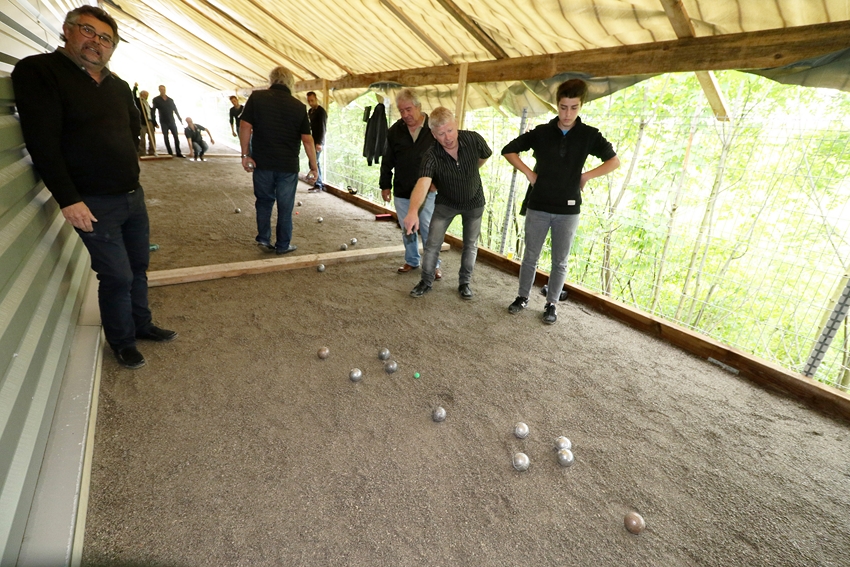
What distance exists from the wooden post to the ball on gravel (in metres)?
4.93

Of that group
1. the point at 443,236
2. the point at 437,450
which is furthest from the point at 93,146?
the point at 443,236

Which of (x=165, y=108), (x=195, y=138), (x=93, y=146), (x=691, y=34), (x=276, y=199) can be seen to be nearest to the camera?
(x=93, y=146)

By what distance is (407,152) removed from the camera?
4035mm

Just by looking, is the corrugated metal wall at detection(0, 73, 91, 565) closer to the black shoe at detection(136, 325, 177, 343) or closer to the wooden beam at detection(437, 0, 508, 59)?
the black shoe at detection(136, 325, 177, 343)

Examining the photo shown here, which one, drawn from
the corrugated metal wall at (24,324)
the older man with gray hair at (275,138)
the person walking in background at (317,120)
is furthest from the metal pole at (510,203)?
the person walking in background at (317,120)

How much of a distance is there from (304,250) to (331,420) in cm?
336

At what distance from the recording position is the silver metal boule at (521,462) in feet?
6.64

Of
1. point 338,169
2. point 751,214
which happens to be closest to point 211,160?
point 338,169

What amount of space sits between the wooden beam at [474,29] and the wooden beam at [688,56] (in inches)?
4.9

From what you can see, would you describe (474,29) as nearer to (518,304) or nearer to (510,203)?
(510,203)

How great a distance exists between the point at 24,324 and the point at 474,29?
15.0 feet

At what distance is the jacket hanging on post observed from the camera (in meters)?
7.00

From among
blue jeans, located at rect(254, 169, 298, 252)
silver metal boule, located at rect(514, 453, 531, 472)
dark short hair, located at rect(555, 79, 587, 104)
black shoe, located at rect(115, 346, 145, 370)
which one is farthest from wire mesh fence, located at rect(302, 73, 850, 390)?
black shoe, located at rect(115, 346, 145, 370)

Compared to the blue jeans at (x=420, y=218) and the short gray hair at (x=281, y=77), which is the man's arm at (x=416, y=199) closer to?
the blue jeans at (x=420, y=218)
